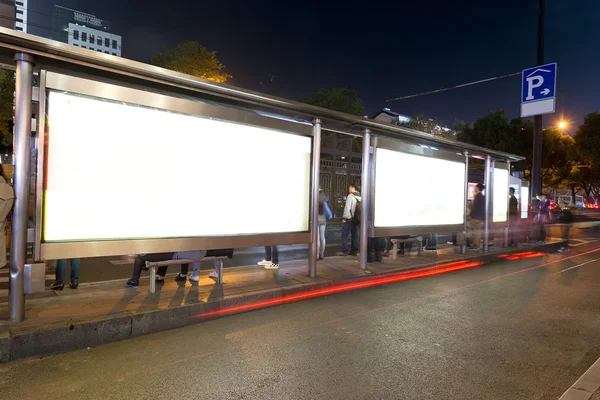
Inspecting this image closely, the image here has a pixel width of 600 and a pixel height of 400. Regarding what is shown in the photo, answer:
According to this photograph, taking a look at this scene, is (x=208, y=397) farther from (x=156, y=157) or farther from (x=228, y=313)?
(x=156, y=157)

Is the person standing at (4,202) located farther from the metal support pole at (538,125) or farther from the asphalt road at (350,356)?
the metal support pole at (538,125)

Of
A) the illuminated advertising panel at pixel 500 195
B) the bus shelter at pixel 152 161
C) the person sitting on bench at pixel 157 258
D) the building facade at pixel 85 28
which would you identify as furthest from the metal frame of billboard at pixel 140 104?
the building facade at pixel 85 28

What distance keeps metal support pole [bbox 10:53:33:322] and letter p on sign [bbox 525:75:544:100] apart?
44.2 feet

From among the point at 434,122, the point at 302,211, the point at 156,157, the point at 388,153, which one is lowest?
the point at 302,211

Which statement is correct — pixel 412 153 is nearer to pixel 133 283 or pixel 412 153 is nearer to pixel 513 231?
pixel 133 283

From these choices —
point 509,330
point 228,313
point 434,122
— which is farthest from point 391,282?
point 434,122

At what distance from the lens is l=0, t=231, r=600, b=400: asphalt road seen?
137 inches

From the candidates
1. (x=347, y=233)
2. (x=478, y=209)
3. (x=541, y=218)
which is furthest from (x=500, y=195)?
(x=347, y=233)

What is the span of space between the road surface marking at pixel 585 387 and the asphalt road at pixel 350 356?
90 mm

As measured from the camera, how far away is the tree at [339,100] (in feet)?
105

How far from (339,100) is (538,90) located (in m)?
20.3

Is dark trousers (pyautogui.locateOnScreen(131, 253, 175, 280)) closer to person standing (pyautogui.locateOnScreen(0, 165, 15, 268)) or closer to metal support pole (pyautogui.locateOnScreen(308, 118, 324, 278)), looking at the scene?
person standing (pyautogui.locateOnScreen(0, 165, 15, 268))

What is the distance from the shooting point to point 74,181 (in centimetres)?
491

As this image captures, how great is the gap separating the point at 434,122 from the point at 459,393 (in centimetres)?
3828
